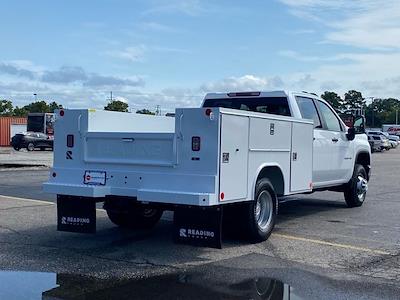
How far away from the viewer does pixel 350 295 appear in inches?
240

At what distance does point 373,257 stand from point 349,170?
15.1 feet

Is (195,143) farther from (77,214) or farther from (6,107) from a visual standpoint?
(6,107)

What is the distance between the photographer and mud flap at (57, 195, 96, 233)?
26.7ft

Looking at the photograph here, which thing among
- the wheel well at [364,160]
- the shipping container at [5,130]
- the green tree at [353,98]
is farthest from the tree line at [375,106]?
the wheel well at [364,160]

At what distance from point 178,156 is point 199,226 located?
913mm

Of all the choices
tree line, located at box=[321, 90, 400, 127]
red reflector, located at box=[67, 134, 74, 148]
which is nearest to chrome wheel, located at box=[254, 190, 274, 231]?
red reflector, located at box=[67, 134, 74, 148]

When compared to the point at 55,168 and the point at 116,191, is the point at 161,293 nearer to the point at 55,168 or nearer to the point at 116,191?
the point at 116,191

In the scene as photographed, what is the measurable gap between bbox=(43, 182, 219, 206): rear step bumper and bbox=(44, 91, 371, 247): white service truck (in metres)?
0.01

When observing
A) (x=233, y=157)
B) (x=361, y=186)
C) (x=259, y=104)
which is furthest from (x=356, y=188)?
(x=233, y=157)

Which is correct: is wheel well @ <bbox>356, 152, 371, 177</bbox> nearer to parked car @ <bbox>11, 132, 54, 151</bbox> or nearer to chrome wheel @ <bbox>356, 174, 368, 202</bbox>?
chrome wheel @ <bbox>356, 174, 368, 202</bbox>

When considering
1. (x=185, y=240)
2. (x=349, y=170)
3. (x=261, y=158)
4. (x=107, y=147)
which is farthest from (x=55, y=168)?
(x=349, y=170)

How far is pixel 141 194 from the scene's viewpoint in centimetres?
750

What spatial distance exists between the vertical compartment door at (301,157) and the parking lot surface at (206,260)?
0.84 metres

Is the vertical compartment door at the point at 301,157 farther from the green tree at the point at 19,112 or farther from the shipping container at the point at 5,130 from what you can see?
the green tree at the point at 19,112
